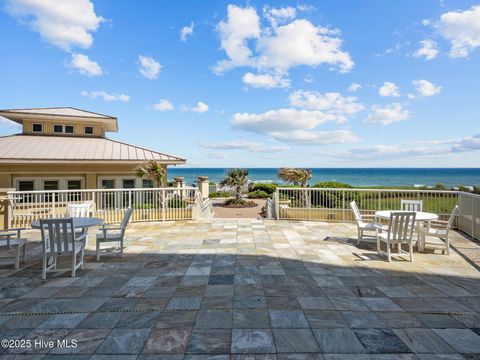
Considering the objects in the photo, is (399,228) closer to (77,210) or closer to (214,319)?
(214,319)

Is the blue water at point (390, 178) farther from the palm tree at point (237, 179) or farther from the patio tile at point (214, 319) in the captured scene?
the patio tile at point (214, 319)

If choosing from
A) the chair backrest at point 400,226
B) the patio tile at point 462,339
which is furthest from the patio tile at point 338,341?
the chair backrest at point 400,226

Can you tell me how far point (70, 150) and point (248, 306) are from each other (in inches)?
515

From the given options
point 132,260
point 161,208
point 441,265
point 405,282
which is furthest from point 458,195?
point 161,208

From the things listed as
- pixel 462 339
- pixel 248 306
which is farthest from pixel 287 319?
pixel 462 339

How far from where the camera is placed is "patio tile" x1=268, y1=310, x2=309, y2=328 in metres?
2.71

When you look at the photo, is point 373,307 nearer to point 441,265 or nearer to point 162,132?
point 441,265

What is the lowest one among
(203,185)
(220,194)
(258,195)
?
(258,195)

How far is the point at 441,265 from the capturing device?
15.5 ft

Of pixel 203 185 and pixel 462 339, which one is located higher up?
pixel 203 185

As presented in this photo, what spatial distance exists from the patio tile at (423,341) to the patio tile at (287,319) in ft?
2.96

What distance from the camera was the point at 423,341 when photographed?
95.3 inches

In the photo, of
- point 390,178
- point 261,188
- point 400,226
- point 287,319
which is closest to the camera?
point 287,319

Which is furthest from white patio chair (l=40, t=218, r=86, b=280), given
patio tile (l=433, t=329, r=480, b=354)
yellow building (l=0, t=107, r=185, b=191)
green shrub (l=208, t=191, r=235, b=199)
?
green shrub (l=208, t=191, r=235, b=199)
